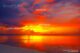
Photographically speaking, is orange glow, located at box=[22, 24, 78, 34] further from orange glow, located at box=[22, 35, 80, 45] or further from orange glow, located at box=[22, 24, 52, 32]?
orange glow, located at box=[22, 35, 80, 45]

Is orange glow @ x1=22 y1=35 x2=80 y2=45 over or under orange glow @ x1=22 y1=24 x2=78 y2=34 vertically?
under

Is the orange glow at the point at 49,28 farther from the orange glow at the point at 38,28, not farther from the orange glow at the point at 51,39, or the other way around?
the orange glow at the point at 51,39

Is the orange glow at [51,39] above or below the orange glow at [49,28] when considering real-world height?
below

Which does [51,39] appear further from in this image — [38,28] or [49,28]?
[38,28]

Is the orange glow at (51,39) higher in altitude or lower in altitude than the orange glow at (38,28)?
lower

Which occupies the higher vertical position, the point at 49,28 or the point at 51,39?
the point at 49,28

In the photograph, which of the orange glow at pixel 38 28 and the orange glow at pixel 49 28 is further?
the orange glow at pixel 38 28

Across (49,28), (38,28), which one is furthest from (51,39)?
(38,28)

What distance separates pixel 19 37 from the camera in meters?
5.14

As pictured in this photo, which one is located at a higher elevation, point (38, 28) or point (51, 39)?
point (38, 28)

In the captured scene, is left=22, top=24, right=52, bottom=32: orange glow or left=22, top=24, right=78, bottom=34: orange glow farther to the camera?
left=22, top=24, right=52, bottom=32: orange glow

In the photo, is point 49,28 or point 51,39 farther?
point 51,39

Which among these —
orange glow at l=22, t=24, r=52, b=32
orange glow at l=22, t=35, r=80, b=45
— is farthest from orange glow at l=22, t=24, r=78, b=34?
orange glow at l=22, t=35, r=80, b=45

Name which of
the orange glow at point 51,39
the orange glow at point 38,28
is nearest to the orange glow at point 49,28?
the orange glow at point 38,28
